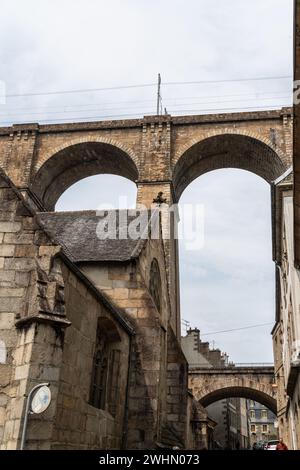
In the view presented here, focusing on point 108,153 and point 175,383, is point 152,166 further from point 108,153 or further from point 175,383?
point 175,383

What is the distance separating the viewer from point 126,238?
10484 mm

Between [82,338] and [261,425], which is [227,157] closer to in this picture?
[82,338]

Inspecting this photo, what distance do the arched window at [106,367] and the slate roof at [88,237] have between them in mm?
1822

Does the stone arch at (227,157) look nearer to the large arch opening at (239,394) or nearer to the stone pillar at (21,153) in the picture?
the stone pillar at (21,153)

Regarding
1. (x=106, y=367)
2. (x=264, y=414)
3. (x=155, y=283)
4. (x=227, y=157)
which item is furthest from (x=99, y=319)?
(x=264, y=414)

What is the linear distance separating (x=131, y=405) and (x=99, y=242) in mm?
3614

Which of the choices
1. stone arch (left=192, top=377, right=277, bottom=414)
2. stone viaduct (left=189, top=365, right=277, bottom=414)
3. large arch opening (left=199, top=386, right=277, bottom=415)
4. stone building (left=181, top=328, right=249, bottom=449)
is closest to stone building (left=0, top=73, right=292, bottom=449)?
stone viaduct (left=189, top=365, right=277, bottom=414)

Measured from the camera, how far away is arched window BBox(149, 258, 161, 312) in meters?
11.0

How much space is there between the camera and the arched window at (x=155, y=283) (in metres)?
11.0

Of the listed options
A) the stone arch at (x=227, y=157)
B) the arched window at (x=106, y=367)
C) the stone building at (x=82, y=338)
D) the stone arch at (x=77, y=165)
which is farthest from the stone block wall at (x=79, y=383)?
the stone arch at (x=77, y=165)

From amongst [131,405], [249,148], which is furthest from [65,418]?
[249,148]

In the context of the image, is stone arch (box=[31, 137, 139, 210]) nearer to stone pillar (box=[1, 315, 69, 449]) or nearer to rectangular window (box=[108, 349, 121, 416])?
rectangular window (box=[108, 349, 121, 416])

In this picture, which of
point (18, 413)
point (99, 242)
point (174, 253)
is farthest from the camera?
point (174, 253)

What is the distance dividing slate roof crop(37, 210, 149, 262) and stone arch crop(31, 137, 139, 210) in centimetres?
1007
